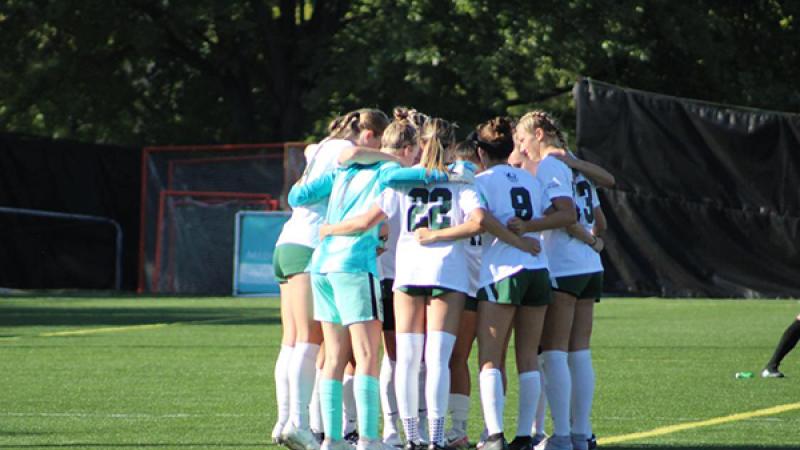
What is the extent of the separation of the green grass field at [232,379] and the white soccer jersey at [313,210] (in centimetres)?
117

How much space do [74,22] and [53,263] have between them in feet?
28.0

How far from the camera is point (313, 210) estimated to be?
8820mm

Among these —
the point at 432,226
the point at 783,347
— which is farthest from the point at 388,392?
the point at 783,347

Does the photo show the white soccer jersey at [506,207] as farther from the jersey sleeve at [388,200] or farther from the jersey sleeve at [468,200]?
the jersey sleeve at [388,200]

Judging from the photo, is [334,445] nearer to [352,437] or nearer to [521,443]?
[352,437]

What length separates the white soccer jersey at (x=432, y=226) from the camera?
8227 millimetres

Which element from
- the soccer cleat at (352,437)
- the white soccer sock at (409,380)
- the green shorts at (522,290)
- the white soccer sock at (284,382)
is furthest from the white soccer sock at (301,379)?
the green shorts at (522,290)

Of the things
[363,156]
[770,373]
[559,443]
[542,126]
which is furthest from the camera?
[770,373]

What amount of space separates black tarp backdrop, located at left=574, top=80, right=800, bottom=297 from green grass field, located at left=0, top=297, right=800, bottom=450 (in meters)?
2.85

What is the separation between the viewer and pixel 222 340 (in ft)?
56.2

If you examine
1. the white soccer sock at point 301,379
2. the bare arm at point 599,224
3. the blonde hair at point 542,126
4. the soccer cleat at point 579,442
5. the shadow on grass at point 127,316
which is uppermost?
the blonde hair at point 542,126

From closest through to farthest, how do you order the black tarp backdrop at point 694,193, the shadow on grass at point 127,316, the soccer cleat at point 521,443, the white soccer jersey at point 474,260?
the soccer cleat at point 521,443 → the white soccer jersey at point 474,260 → the shadow on grass at point 127,316 → the black tarp backdrop at point 694,193

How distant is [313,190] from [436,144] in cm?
81

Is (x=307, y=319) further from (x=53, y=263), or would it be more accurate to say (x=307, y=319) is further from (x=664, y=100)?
(x=53, y=263)
